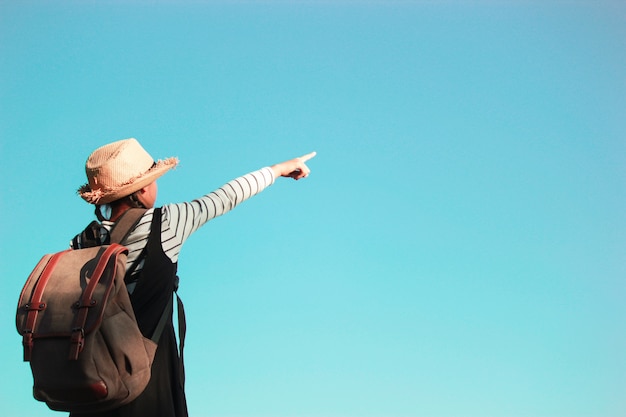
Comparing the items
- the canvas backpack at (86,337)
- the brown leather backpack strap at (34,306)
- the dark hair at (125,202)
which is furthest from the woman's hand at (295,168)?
the brown leather backpack strap at (34,306)

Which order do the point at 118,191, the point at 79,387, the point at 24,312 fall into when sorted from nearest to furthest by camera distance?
the point at 79,387 → the point at 24,312 → the point at 118,191

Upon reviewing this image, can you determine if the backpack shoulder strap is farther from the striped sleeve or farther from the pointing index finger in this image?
the pointing index finger

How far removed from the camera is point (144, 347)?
4.48 meters

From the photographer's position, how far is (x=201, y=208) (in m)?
4.83

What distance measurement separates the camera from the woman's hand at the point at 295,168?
530cm

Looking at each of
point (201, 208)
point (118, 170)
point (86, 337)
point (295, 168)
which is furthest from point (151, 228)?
point (295, 168)

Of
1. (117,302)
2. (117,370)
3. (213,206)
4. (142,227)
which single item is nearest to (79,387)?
(117,370)

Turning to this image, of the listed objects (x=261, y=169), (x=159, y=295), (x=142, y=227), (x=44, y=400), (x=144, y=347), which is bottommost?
(x=44, y=400)

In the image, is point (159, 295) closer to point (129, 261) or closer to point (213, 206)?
point (129, 261)

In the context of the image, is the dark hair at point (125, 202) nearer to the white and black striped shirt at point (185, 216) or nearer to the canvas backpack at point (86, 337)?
the white and black striped shirt at point (185, 216)

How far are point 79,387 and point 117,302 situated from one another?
476 mm

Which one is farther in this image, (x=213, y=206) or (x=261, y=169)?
(x=261, y=169)

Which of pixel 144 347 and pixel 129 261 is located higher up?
pixel 129 261

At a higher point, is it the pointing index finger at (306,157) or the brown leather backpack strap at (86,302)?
the pointing index finger at (306,157)
